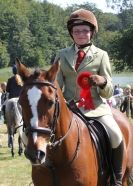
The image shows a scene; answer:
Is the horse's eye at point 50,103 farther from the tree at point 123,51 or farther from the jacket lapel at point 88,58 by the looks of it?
the tree at point 123,51

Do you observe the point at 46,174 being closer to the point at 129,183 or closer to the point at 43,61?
the point at 129,183

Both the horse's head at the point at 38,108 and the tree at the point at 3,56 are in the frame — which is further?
the tree at the point at 3,56

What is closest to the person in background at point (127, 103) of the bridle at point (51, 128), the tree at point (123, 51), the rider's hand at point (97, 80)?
the rider's hand at point (97, 80)

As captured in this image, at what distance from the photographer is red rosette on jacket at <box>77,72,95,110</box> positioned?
197 inches

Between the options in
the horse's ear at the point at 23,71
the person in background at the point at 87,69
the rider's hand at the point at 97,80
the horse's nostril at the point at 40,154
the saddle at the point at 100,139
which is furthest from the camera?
the person in background at the point at 87,69

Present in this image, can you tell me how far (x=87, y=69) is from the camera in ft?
17.8

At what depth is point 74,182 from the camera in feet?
15.5

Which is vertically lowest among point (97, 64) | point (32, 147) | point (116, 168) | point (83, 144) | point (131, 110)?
point (131, 110)

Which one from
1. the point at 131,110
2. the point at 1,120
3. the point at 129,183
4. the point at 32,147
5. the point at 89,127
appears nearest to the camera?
the point at 32,147

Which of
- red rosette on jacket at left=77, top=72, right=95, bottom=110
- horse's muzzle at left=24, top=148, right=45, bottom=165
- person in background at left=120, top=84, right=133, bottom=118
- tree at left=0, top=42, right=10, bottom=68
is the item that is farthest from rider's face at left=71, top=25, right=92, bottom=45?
tree at left=0, top=42, right=10, bottom=68

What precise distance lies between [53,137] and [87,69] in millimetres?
1284

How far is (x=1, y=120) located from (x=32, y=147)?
16481 millimetres

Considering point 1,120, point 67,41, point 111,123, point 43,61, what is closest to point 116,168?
point 111,123

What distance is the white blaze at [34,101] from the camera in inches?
159
